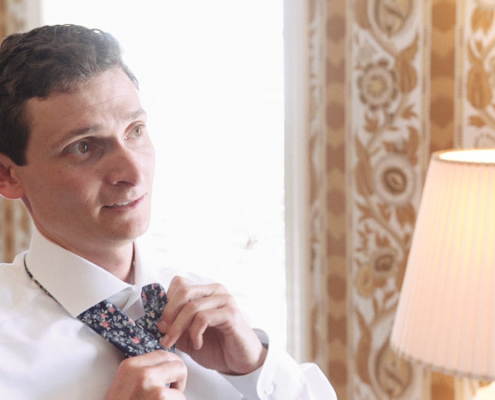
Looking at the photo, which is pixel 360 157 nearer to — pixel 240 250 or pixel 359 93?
pixel 359 93

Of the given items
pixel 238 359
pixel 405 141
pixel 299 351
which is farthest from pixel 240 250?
pixel 238 359

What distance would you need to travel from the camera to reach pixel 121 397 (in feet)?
3.65

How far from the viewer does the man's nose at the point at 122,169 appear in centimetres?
123

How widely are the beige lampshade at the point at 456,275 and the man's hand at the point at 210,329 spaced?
0.32m

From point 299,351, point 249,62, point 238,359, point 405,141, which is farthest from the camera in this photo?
point 249,62

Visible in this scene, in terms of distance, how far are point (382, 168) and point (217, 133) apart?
70 centimetres

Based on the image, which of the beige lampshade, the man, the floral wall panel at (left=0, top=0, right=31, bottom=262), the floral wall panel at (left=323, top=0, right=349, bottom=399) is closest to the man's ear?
the man

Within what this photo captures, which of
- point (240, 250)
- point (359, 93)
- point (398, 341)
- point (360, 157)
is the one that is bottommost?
point (240, 250)

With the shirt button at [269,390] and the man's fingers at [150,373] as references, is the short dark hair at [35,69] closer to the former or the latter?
the man's fingers at [150,373]

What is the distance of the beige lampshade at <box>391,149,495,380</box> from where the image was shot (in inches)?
43.6

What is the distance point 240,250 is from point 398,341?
1050mm

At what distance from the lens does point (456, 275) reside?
113 cm

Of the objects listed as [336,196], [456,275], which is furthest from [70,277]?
[336,196]

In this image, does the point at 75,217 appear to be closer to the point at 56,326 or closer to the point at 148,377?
the point at 56,326
